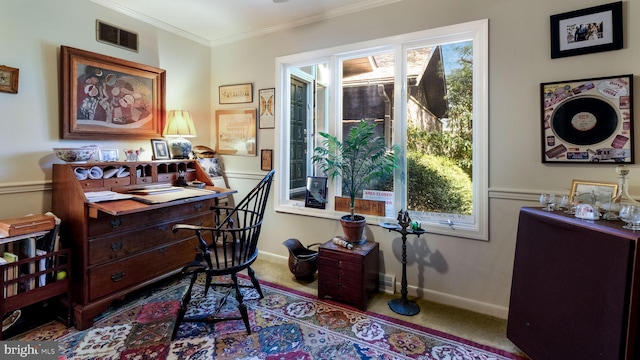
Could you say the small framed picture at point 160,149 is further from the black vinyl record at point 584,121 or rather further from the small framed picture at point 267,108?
the black vinyl record at point 584,121

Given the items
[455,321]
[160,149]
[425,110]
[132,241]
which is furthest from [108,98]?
[455,321]

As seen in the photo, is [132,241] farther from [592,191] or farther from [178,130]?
[592,191]

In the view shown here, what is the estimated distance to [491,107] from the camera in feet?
7.42

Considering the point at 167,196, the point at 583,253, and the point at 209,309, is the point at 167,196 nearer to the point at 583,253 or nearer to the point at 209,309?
the point at 209,309

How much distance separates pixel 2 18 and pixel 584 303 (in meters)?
3.91

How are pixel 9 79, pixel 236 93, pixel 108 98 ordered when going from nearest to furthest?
pixel 9 79 → pixel 108 98 → pixel 236 93

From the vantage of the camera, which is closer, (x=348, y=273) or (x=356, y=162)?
(x=348, y=273)

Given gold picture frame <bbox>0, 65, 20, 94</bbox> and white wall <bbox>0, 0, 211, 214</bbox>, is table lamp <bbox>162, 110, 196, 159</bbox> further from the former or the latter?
gold picture frame <bbox>0, 65, 20, 94</bbox>

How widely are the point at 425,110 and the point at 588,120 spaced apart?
1.06 metres

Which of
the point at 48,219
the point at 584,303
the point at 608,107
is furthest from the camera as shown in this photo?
the point at 48,219

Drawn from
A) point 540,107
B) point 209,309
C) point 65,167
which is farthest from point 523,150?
point 65,167

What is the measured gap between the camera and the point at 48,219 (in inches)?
81.2

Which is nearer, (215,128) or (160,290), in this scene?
(160,290)

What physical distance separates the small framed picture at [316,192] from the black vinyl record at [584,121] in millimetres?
1867
